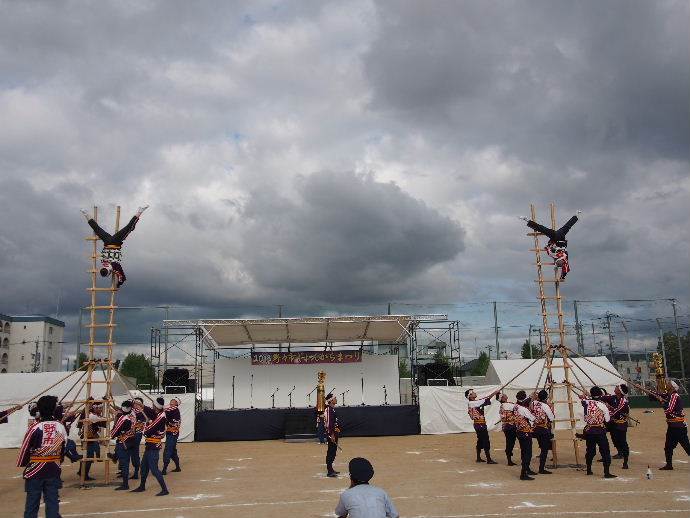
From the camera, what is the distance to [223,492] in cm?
1001

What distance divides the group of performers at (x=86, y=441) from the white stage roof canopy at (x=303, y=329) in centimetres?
975

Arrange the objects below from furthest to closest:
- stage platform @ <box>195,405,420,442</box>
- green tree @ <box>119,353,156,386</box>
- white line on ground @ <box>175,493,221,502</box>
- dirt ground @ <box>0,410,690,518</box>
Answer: green tree @ <box>119,353,156,386</box> → stage platform @ <box>195,405,420,442</box> → white line on ground @ <box>175,493,221,502</box> → dirt ground @ <box>0,410,690,518</box>

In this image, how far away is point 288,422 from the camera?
69.4 feet

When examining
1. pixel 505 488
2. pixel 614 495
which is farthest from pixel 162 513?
pixel 614 495

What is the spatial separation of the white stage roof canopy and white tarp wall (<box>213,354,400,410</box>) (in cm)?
121

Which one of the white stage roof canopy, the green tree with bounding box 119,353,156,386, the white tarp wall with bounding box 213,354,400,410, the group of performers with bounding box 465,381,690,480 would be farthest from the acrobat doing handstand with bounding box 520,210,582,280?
the green tree with bounding box 119,353,156,386

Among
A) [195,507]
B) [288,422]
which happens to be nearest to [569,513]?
[195,507]

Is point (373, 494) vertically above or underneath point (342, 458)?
above

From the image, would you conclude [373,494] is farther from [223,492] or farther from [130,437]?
[130,437]

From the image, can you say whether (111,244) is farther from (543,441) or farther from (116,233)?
(543,441)

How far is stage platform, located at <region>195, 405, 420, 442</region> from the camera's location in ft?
69.3

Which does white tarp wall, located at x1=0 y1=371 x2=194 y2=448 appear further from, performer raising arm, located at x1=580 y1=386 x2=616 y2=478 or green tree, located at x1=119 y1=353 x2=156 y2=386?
green tree, located at x1=119 y1=353 x2=156 y2=386

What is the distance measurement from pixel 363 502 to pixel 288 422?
707 inches

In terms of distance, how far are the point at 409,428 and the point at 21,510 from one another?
14.7 metres
